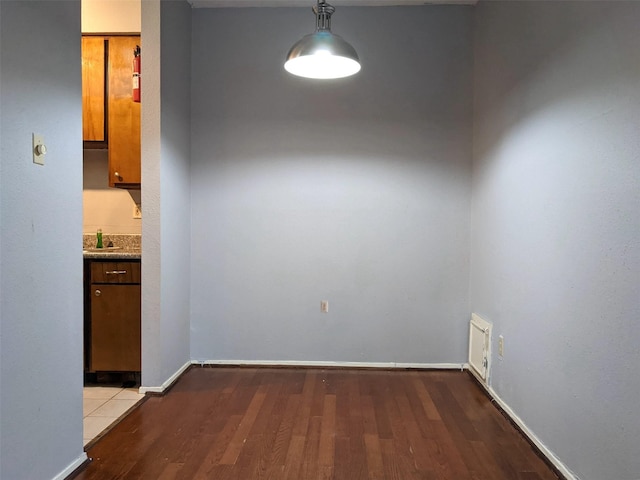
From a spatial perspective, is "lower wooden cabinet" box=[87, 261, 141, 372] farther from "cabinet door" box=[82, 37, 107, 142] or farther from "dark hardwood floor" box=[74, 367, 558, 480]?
"cabinet door" box=[82, 37, 107, 142]

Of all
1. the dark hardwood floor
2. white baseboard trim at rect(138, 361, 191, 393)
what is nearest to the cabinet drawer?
white baseboard trim at rect(138, 361, 191, 393)

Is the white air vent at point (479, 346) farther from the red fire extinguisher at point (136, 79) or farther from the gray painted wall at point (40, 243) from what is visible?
the red fire extinguisher at point (136, 79)

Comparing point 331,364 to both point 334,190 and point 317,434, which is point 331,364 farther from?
point 334,190

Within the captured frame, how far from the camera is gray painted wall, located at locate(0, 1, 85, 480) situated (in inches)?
65.9

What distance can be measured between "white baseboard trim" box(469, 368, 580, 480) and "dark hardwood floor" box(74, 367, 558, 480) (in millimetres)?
43

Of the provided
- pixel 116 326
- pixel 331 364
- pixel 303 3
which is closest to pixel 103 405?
pixel 116 326

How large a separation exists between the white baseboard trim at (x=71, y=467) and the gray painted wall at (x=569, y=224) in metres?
2.24

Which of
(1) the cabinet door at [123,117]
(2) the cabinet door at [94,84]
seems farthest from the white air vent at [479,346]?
(2) the cabinet door at [94,84]

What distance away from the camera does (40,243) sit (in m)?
1.85

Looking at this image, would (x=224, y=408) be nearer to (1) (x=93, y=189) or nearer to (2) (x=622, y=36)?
(1) (x=93, y=189)

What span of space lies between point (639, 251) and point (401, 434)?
5.03ft

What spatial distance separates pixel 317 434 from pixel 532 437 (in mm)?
A: 1133

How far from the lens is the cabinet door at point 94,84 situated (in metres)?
3.31

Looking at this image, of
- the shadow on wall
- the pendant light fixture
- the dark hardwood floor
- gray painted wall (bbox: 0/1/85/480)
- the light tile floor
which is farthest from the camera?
the shadow on wall
